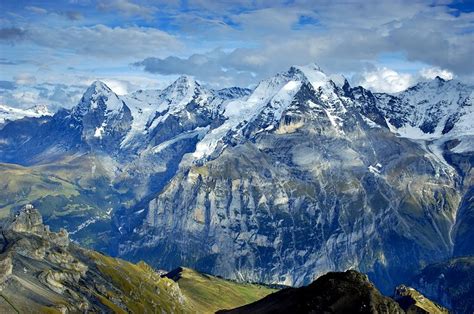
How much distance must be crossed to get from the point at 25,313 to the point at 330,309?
9965 centimetres

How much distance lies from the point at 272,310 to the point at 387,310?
32927 millimetres

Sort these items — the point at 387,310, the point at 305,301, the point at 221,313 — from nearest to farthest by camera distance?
the point at 387,310
the point at 305,301
the point at 221,313

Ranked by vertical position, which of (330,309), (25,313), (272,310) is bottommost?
(25,313)

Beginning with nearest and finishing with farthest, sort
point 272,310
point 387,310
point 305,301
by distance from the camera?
point 387,310
point 305,301
point 272,310

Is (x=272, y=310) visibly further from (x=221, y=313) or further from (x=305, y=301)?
(x=221, y=313)

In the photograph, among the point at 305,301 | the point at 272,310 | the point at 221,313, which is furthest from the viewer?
the point at 221,313

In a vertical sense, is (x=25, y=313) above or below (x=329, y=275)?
below

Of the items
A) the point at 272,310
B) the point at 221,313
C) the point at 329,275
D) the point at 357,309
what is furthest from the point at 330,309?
the point at 221,313

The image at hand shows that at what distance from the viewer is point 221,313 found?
184750 millimetres

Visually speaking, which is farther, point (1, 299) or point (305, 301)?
point (1, 299)

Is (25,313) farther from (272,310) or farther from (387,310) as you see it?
(387,310)

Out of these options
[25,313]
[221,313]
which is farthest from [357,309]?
[25,313]

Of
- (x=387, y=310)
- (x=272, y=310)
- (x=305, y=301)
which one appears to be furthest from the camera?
(x=272, y=310)

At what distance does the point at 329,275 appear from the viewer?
146 metres
